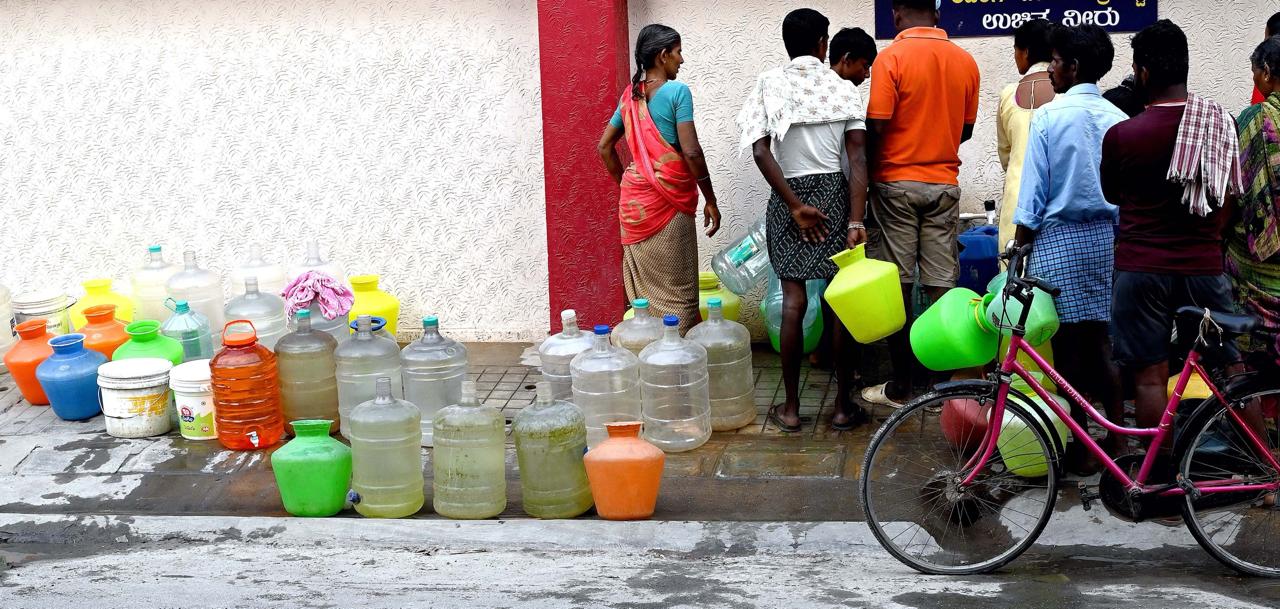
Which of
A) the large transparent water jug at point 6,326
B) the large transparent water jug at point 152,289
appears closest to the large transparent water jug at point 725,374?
the large transparent water jug at point 152,289

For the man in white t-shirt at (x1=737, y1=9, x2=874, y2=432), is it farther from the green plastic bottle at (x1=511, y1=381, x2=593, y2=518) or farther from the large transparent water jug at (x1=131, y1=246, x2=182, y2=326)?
the large transparent water jug at (x1=131, y1=246, x2=182, y2=326)

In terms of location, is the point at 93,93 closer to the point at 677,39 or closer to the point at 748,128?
the point at 677,39

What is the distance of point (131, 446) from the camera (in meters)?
7.32

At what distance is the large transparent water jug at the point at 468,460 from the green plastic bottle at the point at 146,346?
234 centimetres

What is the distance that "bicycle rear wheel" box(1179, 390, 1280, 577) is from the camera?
5.03 m

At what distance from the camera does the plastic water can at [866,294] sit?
21.1 ft

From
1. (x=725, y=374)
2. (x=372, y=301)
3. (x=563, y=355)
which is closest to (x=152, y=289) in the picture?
(x=372, y=301)

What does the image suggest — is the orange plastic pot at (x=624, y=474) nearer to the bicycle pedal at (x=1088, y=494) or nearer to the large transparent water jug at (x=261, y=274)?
the bicycle pedal at (x=1088, y=494)

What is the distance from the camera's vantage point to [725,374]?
7.14 metres

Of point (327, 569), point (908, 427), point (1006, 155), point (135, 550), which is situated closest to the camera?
point (908, 427)

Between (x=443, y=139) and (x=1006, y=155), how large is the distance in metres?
3.73

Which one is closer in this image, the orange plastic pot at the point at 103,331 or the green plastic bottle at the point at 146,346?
the green plastic bottle at the point at 146,346

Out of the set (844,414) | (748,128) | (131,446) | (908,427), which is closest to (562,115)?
(748,128)

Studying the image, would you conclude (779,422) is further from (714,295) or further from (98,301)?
(98,301)
